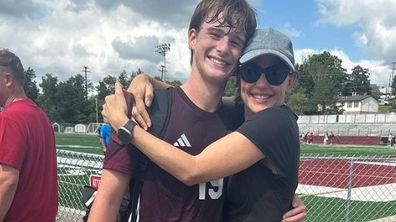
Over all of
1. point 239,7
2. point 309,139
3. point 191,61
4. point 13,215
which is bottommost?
point 309,139

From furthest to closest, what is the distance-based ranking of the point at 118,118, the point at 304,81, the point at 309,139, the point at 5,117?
the point at 304,81 < the point at 309,139 < the point at 5,117 < the point at 118,118

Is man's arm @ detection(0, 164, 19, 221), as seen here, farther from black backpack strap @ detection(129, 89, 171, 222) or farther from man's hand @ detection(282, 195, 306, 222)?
man's hand @ detection(282, 195, 306, 222)

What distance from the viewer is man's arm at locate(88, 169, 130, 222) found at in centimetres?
193

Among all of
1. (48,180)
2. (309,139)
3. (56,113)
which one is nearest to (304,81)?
(309,139)

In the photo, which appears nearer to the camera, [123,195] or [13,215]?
[123,195]

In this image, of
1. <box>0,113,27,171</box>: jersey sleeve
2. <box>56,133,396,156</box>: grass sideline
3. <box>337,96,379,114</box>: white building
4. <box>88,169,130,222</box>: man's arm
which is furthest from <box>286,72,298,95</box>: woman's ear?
<box>337,96,379,114</box>: white building

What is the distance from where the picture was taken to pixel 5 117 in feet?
10.3

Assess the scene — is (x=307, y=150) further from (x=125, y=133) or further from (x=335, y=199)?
(x=125, y=133)

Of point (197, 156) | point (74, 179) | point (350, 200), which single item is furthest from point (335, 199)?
point (197, 156)

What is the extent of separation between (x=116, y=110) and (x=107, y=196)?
37 centimetres

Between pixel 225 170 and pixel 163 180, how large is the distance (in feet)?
0.91

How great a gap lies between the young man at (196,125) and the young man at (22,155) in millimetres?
1330

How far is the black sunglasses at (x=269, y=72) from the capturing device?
2148 mm

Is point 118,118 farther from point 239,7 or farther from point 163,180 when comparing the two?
point 239,7
